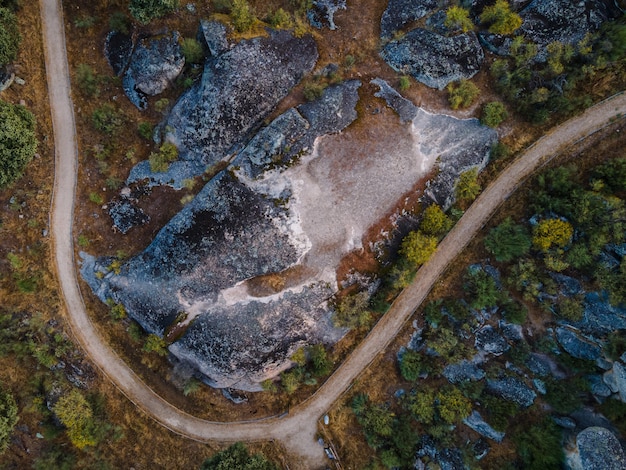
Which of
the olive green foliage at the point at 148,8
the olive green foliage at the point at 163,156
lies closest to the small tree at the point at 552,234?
the olive green foliage at the point at 163,156

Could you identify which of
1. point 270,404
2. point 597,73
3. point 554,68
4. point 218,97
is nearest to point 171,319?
point 270,404

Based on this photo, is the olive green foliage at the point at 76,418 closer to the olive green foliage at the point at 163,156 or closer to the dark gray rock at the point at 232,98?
the dark gray rock at the point at 232,98

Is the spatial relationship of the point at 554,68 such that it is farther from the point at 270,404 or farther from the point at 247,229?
the point at 270,404

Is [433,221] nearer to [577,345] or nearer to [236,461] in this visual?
[577,345]

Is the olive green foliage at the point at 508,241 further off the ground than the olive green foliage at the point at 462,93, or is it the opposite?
the olive green foliage at the point at 462,93

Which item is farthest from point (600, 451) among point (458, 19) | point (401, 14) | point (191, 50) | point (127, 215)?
point (191, 50)

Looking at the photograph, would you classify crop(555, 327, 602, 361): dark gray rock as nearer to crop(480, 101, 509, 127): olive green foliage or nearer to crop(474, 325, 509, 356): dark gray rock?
crop(474, 325, 509, 356): dark gray rock

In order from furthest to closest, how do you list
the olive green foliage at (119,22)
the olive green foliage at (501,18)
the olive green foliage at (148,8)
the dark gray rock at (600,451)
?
the olive green foliage at (119,22)
the olive green foliage at (501,18)
the olive green foliage at (148,8)
the dark gray rock at (600,451)

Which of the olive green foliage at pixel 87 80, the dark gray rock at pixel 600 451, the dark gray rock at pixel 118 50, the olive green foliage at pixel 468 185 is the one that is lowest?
the dark gray rock at pixel 600 451
